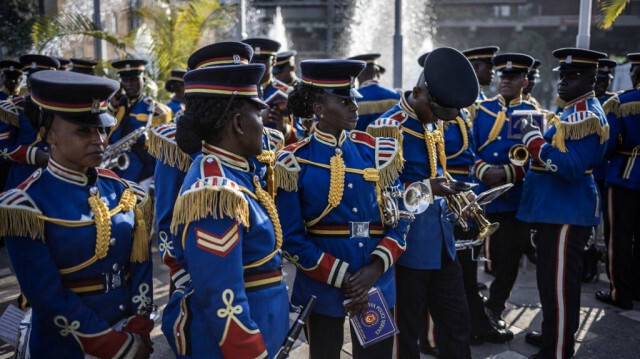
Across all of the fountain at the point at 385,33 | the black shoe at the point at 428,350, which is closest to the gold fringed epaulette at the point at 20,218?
the black shoe at the point at 428,350

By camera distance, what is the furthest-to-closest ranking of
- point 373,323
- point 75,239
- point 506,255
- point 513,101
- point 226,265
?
1. point 513,101
2. point 506,255
3. point 373,323
4. point 75,239
5. point 226,265

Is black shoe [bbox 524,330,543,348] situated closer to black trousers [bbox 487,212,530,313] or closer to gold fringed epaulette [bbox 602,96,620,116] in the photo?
black trousers [bbox 487,212,530,313]

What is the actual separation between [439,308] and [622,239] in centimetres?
331

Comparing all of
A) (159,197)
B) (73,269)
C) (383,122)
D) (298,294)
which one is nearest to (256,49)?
(383,122)

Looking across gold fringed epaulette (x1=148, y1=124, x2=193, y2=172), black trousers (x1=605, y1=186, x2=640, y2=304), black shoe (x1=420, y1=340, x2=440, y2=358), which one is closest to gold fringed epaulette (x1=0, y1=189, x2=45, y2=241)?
gold fringed epaulette (x1=148, y1=124, x2=193, y2=172)

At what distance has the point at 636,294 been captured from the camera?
6199 mm

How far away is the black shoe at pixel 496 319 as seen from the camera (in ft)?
16.8

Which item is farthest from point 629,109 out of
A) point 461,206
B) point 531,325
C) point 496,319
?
point 461,206

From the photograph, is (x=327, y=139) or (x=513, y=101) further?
(x=513, y=101)

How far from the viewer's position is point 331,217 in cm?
→ 322

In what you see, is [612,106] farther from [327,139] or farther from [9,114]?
[9,114]

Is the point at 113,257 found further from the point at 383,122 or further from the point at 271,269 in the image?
the point at 383,122

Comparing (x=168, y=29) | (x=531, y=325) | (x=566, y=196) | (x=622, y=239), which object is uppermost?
(x=168, y=29)

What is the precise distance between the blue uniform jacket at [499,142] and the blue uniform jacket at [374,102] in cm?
182
